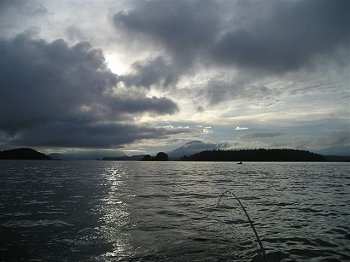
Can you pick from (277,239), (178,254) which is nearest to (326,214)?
(277,239)

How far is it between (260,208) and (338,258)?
12001 mm

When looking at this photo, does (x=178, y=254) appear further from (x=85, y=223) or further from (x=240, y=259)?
(x=85, y=223)

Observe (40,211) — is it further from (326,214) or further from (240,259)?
(326,214)

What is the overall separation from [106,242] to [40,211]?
11.5 meters

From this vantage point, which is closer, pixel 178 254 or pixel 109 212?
pixel 178 254

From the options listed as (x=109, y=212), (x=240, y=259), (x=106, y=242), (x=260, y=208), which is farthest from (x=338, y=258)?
(x=109, y=212)

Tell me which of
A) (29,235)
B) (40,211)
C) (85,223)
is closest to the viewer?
(29,235)

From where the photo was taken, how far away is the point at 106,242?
47.0 feet

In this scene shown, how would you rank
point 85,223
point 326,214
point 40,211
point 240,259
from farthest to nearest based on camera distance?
point 40,211 < point 326,214 < point 85,223 < point 240,259

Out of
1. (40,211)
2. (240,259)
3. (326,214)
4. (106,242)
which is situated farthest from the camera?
(40,211)

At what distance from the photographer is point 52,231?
54.5 ft

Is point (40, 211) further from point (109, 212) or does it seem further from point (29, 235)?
point (29, 235)

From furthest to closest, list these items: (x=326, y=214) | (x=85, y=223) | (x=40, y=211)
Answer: (x=40, y=211)
(x=326, y=214)
(x=85, y=223)

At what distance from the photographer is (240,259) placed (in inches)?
469
